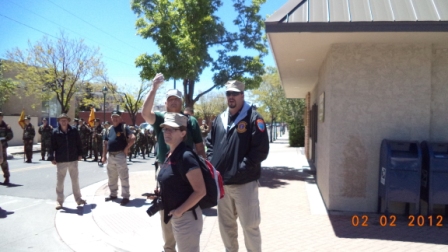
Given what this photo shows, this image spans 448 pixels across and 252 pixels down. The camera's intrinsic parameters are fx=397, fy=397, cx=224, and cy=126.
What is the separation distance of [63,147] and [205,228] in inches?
129

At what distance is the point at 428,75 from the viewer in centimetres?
663

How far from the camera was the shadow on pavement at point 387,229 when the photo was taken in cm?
563

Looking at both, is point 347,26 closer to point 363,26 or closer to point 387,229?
point 363,26

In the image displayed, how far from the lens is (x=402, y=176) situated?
6117 millimetres

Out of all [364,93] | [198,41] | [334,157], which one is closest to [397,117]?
[364,93]

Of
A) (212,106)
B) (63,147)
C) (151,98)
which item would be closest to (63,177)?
(63,147)

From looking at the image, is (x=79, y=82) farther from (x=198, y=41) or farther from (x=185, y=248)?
(x=185, y=248)

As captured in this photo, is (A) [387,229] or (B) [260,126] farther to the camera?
(A) [387,229]

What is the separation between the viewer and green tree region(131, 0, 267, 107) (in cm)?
1232

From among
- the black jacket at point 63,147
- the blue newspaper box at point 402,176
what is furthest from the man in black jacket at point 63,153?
the blue newspaper box at point 402,176

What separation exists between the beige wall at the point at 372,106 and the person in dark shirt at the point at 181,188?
13.7 feet

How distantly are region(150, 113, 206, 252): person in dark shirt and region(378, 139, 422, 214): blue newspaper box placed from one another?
3915 millimetres

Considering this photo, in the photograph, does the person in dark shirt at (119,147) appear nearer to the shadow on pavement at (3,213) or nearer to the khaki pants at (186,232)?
the shadow on pavement at (3,213)

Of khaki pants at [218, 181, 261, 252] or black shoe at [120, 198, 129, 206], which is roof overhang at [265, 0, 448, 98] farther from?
black shoe at [120, 198, 129, 206]
